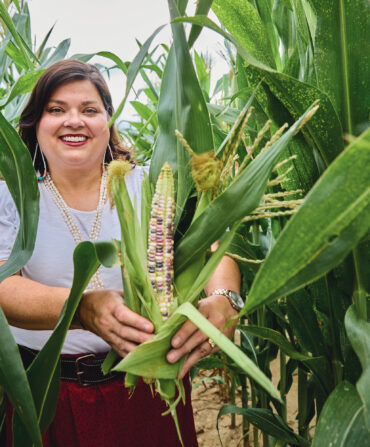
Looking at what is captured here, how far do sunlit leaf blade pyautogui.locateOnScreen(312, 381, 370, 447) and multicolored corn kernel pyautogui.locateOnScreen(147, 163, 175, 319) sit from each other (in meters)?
0.22

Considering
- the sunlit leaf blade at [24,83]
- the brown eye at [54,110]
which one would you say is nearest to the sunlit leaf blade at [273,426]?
the brown eye at [54,110]

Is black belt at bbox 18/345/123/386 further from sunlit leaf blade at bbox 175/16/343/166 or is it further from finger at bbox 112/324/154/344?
sunlit leaf blade at bbox 175/16/343/166

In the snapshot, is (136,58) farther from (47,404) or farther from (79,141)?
(47,404)

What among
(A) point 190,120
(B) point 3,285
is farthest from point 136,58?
(B) point 3,285

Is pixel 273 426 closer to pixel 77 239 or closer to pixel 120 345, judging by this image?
pixel 120 345

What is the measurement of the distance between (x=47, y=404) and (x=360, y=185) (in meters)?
0.49

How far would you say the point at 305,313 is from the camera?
0.60 metres

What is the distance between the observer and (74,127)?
0.72m

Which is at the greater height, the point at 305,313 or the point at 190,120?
the point at 190,120

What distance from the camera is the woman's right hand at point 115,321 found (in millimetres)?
469

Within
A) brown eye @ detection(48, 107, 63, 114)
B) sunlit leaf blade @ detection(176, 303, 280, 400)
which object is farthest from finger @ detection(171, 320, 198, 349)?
brown eye @ detection(48, 107, 63, 114)

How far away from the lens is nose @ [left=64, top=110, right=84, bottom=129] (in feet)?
2.35

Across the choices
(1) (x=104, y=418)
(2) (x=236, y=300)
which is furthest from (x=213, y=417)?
(2) (x=236, y=300)

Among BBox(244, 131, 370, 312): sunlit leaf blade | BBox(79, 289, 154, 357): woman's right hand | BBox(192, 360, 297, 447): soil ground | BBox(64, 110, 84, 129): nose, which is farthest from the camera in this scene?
BBox(192, 360, 297, 447): soil ground
